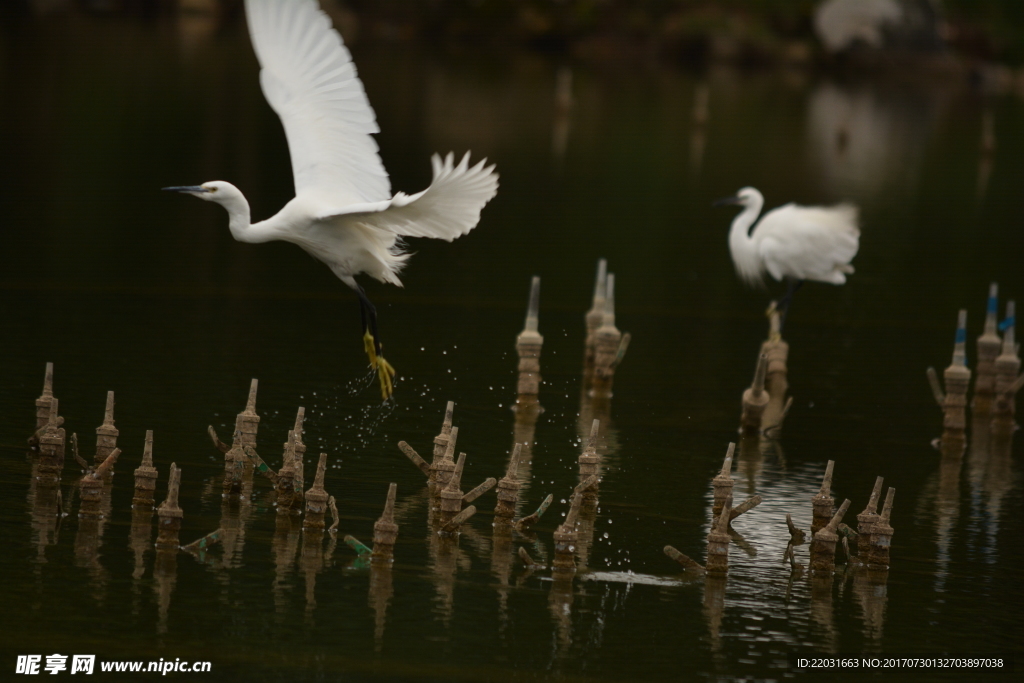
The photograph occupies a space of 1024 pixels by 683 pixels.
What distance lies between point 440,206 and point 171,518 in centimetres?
342

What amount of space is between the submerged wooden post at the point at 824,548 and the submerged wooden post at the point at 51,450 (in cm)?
684

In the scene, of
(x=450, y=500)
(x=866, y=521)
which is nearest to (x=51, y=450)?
(x=450, y=500)

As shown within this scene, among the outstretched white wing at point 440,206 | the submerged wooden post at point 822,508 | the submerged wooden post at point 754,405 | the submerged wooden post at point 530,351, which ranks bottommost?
the submerged wooden post at point 822,508

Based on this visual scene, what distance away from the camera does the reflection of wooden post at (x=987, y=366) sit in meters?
18.4

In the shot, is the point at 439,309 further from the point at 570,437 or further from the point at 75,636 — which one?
the point at 75,636

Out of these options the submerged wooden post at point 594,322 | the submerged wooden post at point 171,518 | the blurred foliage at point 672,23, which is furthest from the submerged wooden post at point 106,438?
the blurred foliage at point 672,23

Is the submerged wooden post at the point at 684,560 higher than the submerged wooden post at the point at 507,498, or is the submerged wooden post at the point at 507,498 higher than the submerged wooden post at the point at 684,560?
the submerged wooden post at the point at 507,498

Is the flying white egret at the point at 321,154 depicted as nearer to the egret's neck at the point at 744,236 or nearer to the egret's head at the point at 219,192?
the egret's head at the point at 219,192

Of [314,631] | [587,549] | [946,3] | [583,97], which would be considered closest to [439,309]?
[587,549]

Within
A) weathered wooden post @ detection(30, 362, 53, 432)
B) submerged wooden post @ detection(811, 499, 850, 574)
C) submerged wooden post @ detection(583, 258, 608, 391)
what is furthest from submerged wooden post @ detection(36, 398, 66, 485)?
submerged wooden post @ detection(583, 258, 608, 391)

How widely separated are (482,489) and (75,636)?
379 cm

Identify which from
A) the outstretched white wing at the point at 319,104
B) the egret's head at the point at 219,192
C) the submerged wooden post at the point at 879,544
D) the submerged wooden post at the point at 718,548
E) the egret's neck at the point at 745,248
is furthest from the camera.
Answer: the egret's neck at the point at 745,248

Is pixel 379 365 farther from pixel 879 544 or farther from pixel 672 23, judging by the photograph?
pixel 672 23

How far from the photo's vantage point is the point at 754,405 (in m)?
17.2
